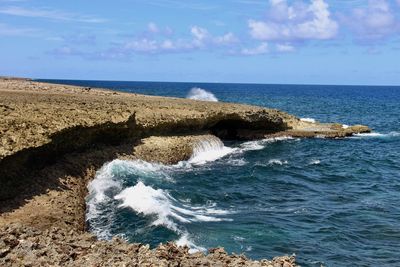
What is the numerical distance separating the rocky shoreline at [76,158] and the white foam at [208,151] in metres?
0.71

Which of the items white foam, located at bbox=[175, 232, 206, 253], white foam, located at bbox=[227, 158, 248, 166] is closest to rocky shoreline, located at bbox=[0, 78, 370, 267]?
white foam, located at bbox=[227, 158, 248, 166]

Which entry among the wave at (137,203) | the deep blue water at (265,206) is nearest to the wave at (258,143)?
the deep blue water at (265,206)

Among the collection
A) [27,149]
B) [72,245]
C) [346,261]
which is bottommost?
[346,261]

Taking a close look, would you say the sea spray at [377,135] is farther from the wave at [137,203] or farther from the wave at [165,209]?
the wave at [165,209]

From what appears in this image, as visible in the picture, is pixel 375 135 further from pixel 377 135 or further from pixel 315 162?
pixel 315 162

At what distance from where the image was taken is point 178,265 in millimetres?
12453

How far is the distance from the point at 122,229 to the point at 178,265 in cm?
1020

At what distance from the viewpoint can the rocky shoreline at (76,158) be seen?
1328 cm

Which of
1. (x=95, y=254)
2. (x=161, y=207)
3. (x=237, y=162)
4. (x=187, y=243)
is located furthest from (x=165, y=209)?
(x=237, y=162)

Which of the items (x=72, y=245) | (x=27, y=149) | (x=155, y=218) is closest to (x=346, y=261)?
(x=155, y=218)

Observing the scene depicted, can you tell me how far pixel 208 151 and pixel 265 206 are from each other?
1664 centimetres

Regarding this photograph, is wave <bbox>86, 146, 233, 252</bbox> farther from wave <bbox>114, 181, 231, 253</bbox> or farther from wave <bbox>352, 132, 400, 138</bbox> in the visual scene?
wave <bbox>352, 132, 400, 138</bbox>

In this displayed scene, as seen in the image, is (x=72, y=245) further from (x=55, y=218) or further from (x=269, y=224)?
(x=269, y=224)

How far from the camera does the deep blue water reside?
21.1 meters
